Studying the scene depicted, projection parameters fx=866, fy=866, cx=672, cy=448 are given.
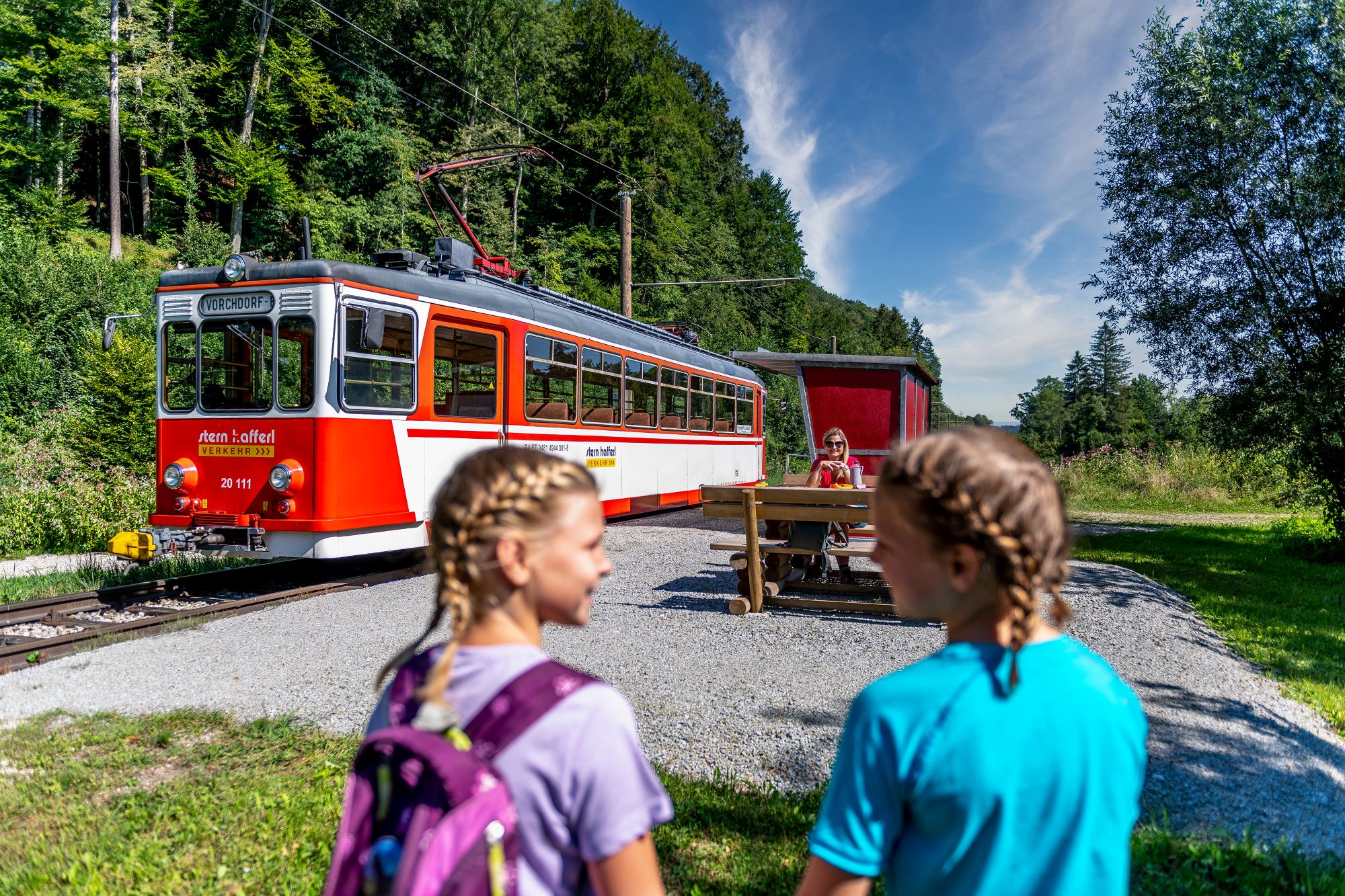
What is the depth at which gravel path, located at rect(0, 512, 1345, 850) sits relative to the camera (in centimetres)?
413

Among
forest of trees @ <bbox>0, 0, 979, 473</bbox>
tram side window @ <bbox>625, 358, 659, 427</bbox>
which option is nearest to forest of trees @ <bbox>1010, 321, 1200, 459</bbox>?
forest of trees @ <bbox>0, 0, 979, 473</bbox>

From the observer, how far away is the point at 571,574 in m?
1.46

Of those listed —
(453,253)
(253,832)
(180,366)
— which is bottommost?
(253,832)

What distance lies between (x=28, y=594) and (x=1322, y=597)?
13.0 meters

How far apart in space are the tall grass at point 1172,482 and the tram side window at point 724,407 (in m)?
9.13

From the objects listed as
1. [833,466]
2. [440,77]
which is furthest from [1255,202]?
[440,77]

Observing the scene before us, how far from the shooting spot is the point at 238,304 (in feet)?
29.2

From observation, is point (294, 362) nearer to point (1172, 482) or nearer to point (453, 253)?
point (453, 253)

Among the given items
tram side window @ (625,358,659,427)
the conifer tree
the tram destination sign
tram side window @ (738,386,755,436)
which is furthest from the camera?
the conifer tree

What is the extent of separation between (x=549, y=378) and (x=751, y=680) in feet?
21.5

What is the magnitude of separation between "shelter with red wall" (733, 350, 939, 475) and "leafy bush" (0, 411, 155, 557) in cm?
886

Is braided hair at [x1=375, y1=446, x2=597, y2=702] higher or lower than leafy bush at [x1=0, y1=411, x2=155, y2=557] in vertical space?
higher

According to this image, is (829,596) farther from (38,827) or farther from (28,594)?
(28,594)

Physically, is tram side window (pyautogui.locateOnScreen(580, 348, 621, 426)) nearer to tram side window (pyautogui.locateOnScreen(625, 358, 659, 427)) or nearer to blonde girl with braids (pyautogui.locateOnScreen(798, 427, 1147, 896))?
tram side window (pyautogui.locateOnScreen(625, 358, 659, 427))
